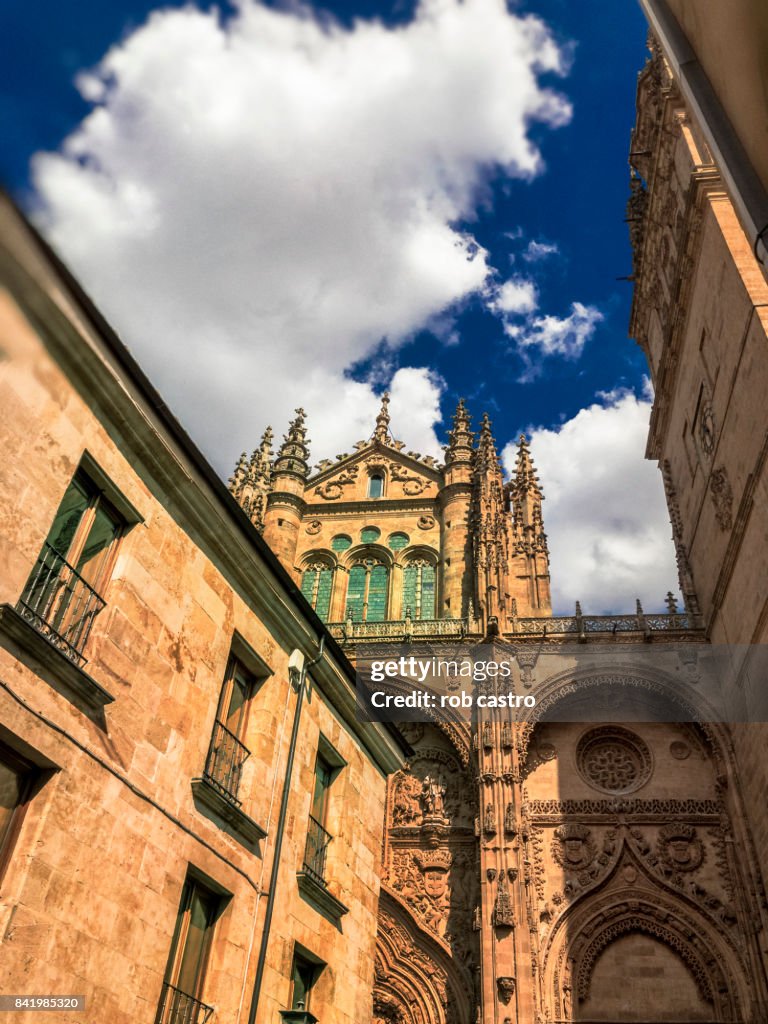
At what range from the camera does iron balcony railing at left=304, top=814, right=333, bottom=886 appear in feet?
35.7

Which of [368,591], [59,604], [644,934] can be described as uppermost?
[368,591]

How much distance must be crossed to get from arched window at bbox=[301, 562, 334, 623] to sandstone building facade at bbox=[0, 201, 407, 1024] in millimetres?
16034

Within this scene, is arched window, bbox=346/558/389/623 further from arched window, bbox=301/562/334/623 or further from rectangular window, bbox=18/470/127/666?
rectangular window, bbox=18/470/127/666

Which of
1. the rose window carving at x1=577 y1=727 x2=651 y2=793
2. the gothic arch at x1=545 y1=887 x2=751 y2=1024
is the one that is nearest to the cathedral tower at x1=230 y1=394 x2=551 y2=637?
the rose window carving at x1=577 y1=727 x2=651 y2=793

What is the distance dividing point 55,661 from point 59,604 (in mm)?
640

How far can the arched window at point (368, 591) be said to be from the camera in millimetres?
27375

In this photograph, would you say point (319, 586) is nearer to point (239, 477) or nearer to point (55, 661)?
point (239, 477)

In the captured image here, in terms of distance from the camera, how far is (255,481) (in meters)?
30.9

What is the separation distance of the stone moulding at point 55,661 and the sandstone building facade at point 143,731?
2 cm

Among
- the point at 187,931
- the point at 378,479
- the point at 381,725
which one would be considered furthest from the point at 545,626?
the point at 187,931

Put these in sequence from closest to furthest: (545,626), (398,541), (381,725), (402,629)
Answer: (381,725)
(545,626)
(402,629)
(398,541)

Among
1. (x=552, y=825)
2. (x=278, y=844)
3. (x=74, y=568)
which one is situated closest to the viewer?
(x=74, y=568)

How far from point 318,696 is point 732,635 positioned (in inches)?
516

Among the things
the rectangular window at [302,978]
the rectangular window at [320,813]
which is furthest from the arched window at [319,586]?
the rectangular window at [302,978]
